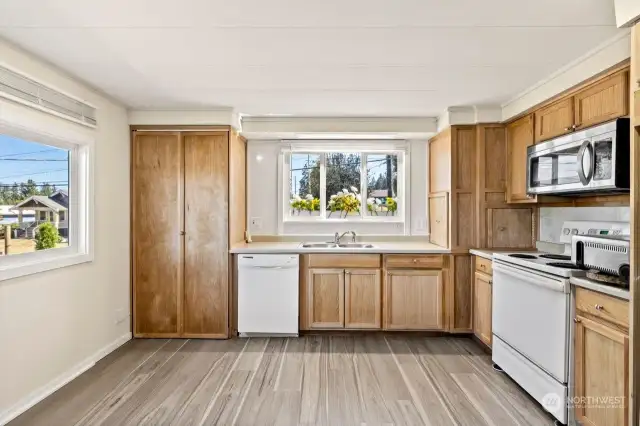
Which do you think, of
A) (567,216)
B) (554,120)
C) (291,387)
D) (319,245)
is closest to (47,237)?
(291,387)

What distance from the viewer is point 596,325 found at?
2.05m

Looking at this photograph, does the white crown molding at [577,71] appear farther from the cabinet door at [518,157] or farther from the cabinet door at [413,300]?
the cabinet door at [413,300]

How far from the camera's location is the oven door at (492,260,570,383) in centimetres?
227

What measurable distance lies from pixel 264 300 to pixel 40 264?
186 cm

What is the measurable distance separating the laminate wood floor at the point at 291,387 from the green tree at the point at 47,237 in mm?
997

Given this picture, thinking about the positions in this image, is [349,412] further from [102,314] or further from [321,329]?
[102,314]

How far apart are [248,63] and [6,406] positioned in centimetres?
251

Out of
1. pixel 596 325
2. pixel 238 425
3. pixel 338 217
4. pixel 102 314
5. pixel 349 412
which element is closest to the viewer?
pixel 596 325

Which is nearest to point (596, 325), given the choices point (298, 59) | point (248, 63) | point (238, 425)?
point (238, 425)

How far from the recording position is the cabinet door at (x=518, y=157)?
3291 millimetres

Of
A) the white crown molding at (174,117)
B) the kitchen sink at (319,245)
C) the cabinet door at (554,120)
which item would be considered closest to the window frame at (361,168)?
the kitchen sink at (319,245)

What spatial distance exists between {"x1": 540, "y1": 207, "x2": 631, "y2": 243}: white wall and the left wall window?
3941 mm

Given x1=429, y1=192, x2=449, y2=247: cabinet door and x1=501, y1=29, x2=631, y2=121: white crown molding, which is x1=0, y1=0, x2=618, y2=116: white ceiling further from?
x1=429, y1=192, x2=449, y2=247: cabinet door

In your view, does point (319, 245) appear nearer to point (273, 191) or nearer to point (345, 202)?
point (345, 202)
